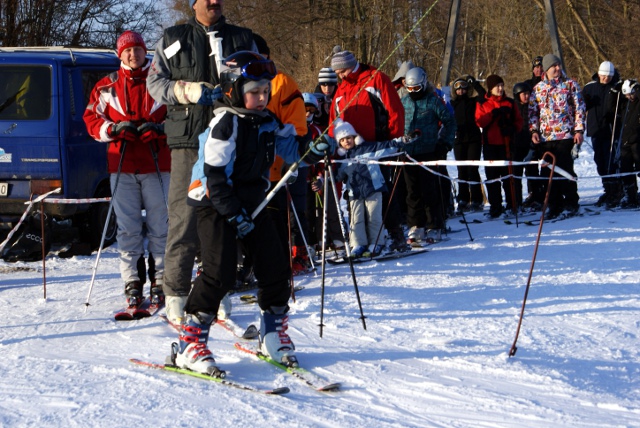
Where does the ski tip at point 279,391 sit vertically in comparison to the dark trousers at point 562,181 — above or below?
below

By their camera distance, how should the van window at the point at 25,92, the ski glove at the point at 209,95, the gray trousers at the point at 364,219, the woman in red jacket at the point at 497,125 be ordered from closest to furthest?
the ski glove at the point at 209,95 → the gray trousers at the point at 364,219 → the van window at the point at 25,92 → the woman in red jacket at the point at 497,125

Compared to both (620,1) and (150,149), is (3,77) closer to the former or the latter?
(150,149)

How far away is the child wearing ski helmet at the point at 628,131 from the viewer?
444 inches

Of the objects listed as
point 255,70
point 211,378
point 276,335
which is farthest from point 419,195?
point 211,378

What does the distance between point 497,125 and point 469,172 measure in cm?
103

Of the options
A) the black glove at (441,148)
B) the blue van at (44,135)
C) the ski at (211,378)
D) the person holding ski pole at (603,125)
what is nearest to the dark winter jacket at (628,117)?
the person holding ski pole at (603,125)

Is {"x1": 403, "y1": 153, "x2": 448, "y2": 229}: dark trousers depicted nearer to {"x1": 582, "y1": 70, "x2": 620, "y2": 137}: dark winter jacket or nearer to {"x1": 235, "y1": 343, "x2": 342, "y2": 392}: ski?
{"x1": 582, "y1": 70, "x2": 620, "y2": 137}: dark winter jacket

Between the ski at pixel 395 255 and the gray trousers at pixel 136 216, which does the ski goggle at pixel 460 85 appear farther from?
the gray trousers at pixel 136 216

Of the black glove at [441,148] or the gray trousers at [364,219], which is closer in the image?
the gray trousers at [364,219]

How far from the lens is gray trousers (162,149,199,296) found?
18.1ft

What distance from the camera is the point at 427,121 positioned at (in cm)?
922

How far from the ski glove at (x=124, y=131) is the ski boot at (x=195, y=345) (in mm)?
1954

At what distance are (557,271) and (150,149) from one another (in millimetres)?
3576

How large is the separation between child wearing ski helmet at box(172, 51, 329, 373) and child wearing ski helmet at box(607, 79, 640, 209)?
26.0ft
